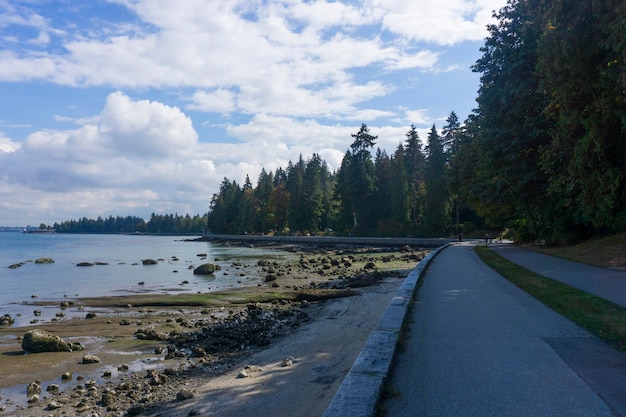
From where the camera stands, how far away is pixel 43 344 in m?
11.9

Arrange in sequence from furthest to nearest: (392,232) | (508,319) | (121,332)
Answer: (392,232)
(121,332)
(508,319)

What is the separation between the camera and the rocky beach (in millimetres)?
7383

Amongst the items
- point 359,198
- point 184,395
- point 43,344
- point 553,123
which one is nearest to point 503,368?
point 184,395

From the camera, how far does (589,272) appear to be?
51.5 feet

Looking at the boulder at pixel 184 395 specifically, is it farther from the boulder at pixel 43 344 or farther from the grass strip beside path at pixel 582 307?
the grass strip beside path at pixel 582 307

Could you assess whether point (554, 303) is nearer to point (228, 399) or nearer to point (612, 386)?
point (612, 386)

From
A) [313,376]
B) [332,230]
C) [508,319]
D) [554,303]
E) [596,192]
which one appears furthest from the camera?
[332,230]

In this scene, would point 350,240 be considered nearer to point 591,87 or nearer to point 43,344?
point 591,87

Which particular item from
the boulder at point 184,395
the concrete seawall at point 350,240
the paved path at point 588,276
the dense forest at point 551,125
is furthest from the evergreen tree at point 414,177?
the boulder at point 184,395

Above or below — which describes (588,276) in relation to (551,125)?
below

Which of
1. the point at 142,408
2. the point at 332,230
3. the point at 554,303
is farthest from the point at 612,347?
the point at 332,230

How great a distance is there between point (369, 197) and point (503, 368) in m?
79.7

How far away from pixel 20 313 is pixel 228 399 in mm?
15432

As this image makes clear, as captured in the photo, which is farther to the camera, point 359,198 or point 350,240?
point 359,198
